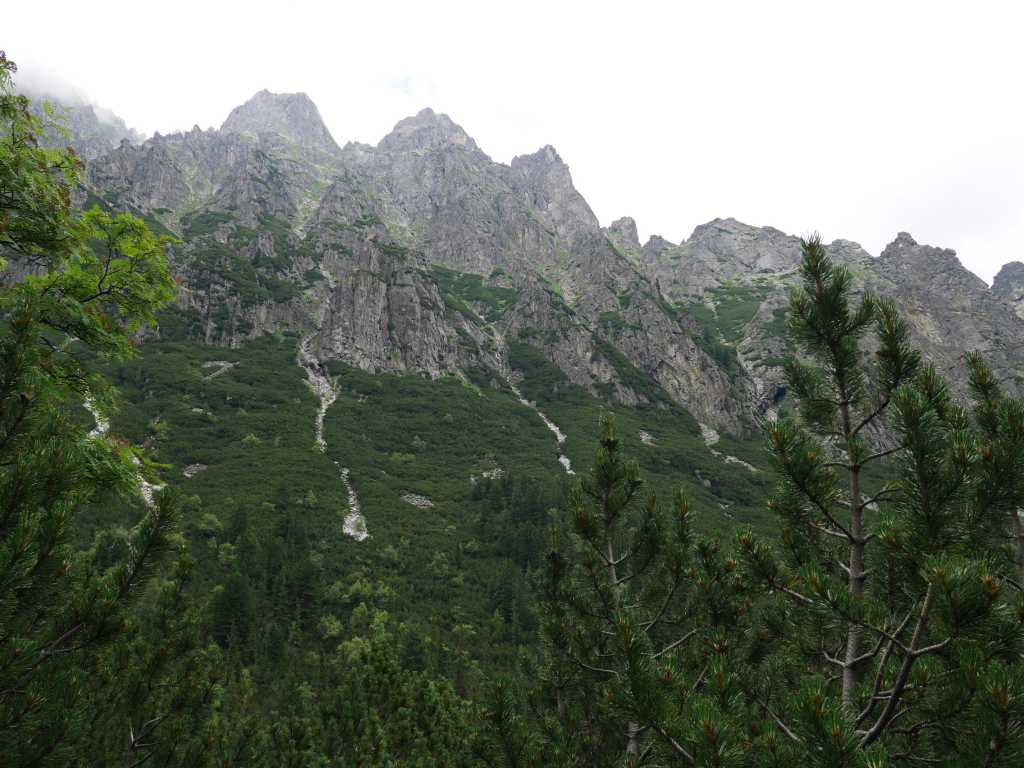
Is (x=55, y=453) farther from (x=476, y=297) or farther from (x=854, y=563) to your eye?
(x=476, y=297)

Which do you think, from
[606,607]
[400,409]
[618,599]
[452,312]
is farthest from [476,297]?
[618,599]

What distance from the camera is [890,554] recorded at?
12.2ft

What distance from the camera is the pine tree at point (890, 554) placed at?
265 centimetres

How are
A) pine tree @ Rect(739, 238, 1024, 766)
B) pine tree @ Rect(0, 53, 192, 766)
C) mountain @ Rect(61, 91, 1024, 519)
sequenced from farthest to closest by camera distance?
mountain @ Rect(61, 91, 1024, 519), pine tree @ Rect(0, 53, 192, 766), pine tree @ Rect(739, 238, 1024, 766)

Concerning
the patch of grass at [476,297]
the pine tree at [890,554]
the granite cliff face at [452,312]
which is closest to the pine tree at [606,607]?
the pine tree at [890,554]

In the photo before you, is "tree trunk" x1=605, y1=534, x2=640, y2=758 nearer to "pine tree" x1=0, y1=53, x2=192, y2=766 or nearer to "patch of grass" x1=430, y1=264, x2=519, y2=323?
"pine tree" x1=0, y1=53, x2=192, y2=766

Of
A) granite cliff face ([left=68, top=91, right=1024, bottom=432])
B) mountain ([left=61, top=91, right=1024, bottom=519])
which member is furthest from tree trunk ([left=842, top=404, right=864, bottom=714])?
granite cliff face ([left=68, top=91, right=1024, bottom=432])

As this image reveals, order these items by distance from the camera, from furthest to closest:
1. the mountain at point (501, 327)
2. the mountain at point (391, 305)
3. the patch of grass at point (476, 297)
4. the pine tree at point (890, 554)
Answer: the patch of grass at point (476, 297) → the mountain at point (391, 305) → the mountain at point (501, 327) → the pine tree at point (890, 554)

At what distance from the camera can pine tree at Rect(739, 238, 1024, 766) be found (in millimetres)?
2652

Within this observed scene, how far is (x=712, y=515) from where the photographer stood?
76.1 metres

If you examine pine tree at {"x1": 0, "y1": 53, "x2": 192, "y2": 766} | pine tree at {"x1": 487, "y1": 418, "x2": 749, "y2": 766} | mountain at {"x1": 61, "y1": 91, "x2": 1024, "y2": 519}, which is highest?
mountain at {"x1": 61, "y1": 91, "x2": 1024, "y2": 519}

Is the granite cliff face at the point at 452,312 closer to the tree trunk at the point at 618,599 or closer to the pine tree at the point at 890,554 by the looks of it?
the tree trunk at the point at 618,599

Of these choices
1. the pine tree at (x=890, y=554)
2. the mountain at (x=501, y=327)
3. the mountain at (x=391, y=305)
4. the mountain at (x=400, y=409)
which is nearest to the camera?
the pine tree at (x=890, y=554)

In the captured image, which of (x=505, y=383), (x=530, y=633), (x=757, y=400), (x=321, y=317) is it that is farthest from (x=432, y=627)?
(x=757, y=400)
